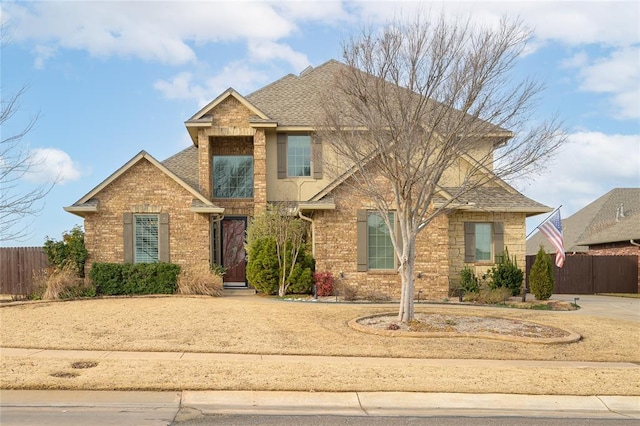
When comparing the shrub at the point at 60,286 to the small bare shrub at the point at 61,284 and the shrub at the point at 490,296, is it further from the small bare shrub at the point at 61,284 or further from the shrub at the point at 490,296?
the shrub at the point at 490,296

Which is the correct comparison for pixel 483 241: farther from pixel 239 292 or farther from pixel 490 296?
pixel 239 292

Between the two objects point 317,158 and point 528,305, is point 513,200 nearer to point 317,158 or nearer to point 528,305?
point 528,305

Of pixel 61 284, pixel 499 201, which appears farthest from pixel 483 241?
pixel 61 284

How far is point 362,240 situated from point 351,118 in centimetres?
585

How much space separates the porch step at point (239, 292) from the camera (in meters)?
19.7

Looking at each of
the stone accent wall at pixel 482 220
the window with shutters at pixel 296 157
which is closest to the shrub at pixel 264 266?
the window with shutters at pixel 296 157

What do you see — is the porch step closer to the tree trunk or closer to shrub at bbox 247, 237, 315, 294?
shrub at bbox 247, 237, 315, 294

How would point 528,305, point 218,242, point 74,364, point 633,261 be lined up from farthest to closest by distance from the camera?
point 633,261, point 218,242, point 528,305, point 74,364

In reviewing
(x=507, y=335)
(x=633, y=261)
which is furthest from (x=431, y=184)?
(x=633, y=261)

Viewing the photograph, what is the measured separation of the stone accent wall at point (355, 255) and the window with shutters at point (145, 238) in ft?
18.9

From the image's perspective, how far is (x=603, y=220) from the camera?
3456 centimetres

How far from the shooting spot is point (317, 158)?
65.3 feet

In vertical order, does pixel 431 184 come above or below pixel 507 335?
above

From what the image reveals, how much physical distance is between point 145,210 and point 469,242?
11514mm
